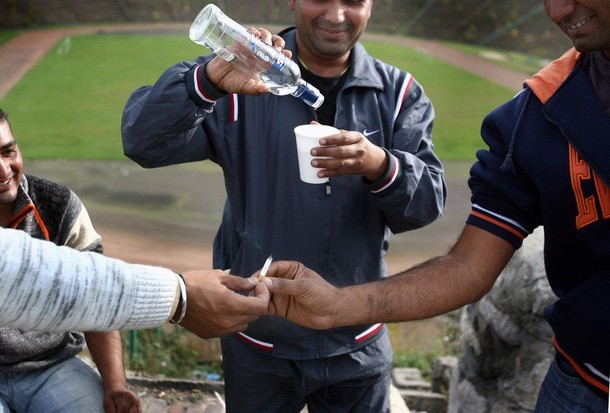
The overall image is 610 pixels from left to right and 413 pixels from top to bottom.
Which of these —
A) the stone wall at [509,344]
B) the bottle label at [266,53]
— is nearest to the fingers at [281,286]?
the bottle label at [266,53]

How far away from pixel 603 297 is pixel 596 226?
19 centimetres

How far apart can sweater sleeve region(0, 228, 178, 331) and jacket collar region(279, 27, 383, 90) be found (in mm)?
1112

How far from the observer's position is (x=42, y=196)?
10.4 ft

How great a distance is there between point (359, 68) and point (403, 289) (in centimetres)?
85

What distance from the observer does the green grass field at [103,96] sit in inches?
352

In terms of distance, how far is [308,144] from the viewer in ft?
8.91

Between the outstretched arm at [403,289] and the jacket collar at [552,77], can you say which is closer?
the jacket collar at [552,77]

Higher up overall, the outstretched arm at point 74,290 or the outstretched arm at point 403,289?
the outstretched arm at point 74,290

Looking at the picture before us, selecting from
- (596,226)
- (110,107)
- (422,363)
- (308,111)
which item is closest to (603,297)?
(596,226)

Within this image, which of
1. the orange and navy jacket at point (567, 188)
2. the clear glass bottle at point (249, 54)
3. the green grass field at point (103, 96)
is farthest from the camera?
the green grass field at point (103, 96)

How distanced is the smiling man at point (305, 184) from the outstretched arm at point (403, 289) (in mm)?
266

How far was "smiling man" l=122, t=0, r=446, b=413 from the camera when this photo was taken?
291 cm

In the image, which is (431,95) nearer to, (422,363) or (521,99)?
(422,363)

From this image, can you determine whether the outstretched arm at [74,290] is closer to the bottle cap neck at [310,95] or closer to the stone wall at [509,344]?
the bottle cap neck at [310,95]
